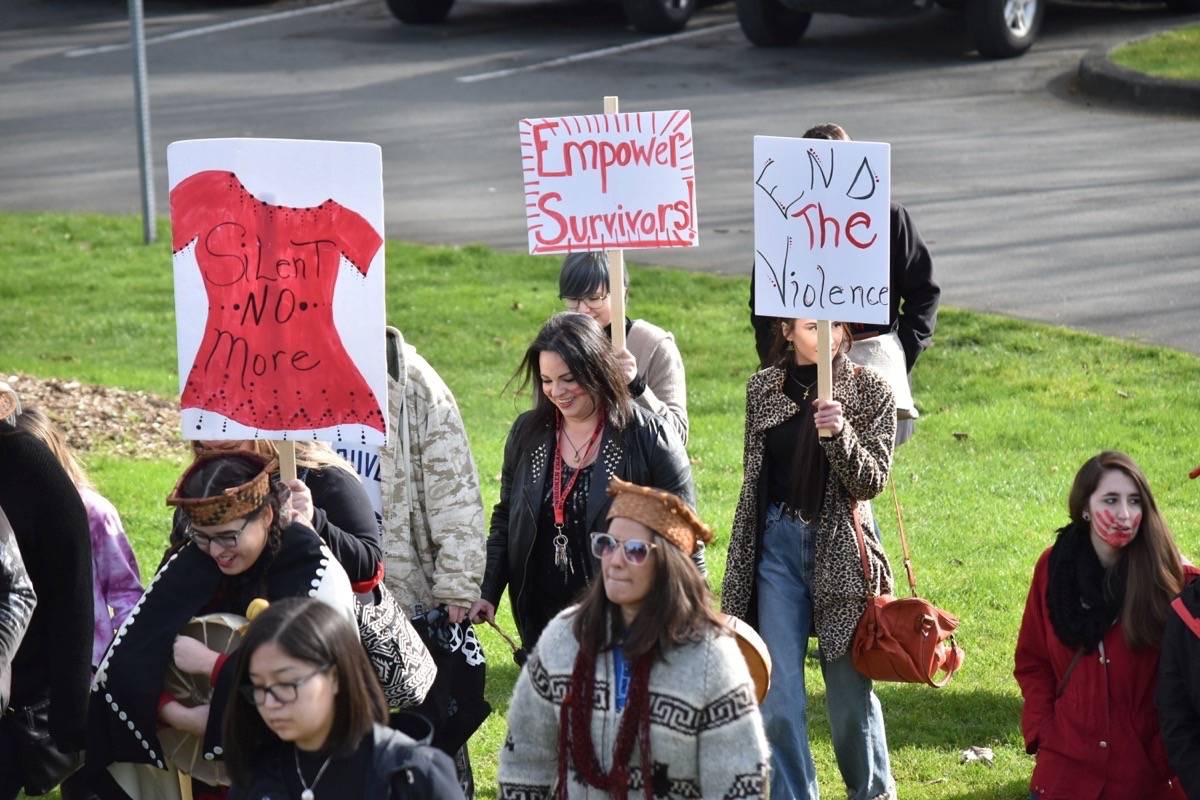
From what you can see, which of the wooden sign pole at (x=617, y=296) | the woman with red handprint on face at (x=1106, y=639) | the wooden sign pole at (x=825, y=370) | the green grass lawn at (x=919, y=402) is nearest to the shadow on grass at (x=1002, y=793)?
the green grass lawn at (x=919, y=402)

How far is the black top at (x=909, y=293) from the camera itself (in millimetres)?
6945

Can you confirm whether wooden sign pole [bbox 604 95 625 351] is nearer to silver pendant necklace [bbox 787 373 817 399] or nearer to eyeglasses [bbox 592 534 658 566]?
silver pendant necklace [bbox 787 373 817 399]

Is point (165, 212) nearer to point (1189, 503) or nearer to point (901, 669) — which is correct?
point (1189, 503)

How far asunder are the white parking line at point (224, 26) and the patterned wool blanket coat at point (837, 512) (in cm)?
1879

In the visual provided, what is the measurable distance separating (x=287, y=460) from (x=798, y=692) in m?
1.84

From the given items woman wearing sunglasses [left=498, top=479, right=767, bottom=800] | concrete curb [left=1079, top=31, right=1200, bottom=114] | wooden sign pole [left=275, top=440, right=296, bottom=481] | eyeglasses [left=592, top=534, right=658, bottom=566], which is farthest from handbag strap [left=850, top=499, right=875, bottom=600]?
concrete curb [left=1079, top=31, right=1200, bottom=114]

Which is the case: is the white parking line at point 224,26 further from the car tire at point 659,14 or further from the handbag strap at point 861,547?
the handbag strap at point 861,547

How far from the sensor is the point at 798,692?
224 inches

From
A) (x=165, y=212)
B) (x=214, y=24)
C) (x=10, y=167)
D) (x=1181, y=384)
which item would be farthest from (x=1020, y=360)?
(x=214, y=24)

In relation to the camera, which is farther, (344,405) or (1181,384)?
(1181,384)

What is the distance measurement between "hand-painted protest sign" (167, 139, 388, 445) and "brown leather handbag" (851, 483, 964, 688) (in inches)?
66.6

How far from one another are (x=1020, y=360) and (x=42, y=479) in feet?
24.9

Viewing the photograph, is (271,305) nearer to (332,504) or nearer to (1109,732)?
(332,504)

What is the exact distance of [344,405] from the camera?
16.8ft
